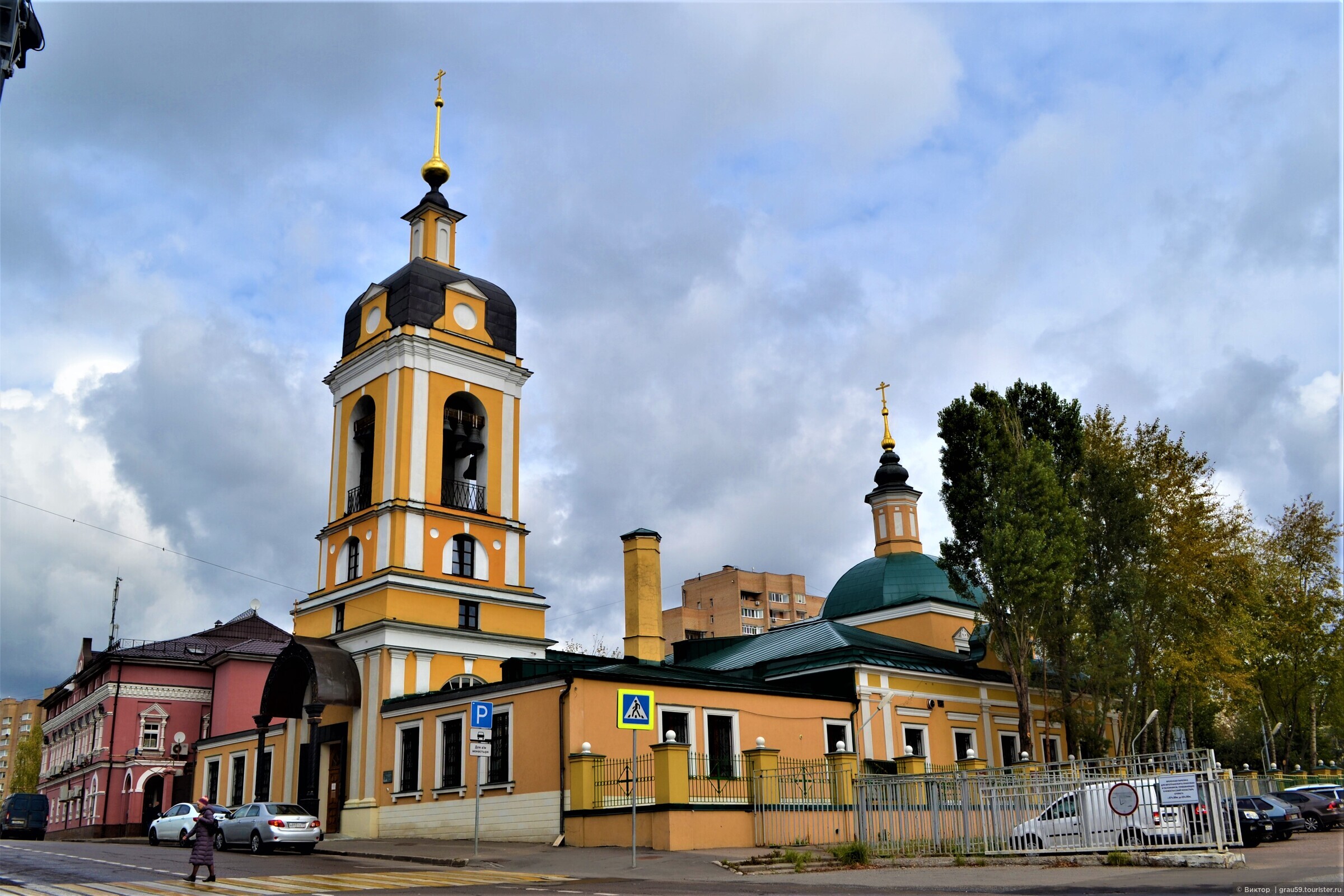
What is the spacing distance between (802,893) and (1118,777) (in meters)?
7.35

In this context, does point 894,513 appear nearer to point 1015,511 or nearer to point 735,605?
point 1015,511

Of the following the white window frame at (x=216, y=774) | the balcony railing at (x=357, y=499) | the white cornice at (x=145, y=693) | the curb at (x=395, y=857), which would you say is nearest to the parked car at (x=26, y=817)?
the white cornice at (x=145, y=693)

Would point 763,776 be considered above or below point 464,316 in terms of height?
below

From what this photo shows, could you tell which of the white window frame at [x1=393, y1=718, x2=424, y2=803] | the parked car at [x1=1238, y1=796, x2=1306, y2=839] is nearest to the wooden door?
the white window frame at [x1=393, y1=718, x2=424, y2=803]

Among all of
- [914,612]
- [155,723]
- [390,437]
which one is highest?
[390,437]

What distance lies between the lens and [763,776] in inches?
872

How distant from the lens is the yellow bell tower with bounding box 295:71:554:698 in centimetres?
3281

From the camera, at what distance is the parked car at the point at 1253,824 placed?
76.9 feet

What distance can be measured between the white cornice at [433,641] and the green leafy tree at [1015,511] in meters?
13.5

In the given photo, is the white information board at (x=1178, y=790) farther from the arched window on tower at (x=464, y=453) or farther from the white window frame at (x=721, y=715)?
the arched window on tower at (x=464, y=453)

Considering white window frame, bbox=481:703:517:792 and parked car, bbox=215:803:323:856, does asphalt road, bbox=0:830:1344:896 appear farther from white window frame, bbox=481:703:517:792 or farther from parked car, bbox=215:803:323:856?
white window frame, bbox=481:703:517:792

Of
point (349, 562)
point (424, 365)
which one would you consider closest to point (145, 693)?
point (349, 562)

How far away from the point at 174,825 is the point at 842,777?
1828 centimetres

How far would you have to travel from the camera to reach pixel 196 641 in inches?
2132
